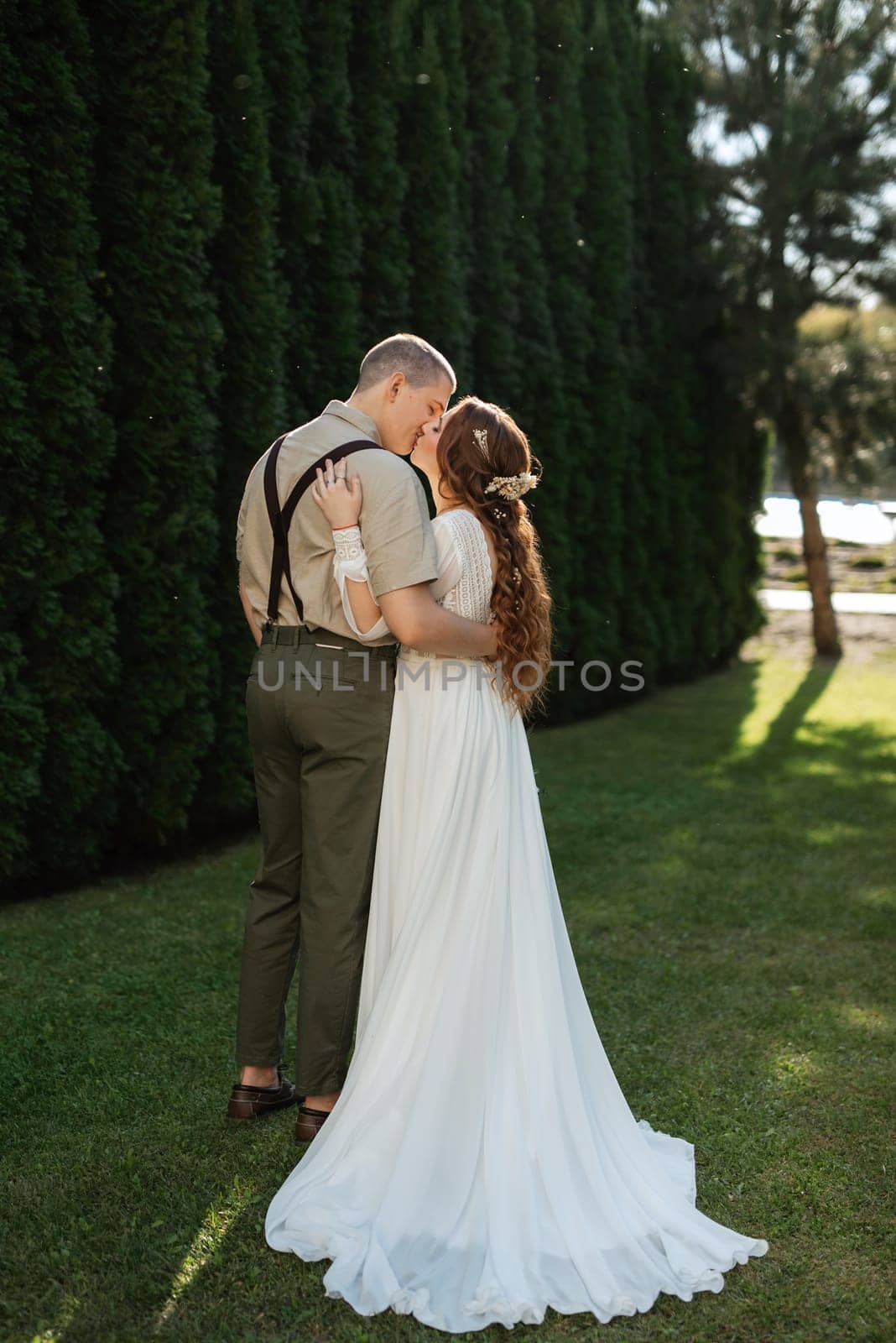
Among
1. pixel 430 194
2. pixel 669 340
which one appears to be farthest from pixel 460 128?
pixel 669 340

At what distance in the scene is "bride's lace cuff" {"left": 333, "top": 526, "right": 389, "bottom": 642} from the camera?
2.92 metres

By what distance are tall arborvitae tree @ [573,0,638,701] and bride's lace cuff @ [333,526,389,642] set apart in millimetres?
6997

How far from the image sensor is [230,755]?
→ 6.11 m

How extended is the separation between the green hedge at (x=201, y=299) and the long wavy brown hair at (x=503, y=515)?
255cm

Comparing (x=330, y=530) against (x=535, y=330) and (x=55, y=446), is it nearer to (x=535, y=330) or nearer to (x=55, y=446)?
(x=55, y=446)

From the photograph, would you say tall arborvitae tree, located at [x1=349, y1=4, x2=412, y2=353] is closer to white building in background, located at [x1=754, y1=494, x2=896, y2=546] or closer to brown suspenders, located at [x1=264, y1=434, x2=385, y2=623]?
brown suspenders, located at [x1=264, y1=434, x2=385, y2=623]

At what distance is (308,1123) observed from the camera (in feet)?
10.4

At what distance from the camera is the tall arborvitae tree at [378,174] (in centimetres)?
705

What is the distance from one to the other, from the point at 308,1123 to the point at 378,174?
5.67 metres

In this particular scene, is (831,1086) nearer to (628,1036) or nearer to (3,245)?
(628,1036)

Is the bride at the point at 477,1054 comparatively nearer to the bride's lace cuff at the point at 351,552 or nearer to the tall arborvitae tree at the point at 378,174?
the bride's lace cuff at the point at 351,552

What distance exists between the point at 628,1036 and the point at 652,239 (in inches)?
349

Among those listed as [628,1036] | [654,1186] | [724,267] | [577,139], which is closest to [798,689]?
[724,267]

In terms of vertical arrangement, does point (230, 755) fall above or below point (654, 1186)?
above
